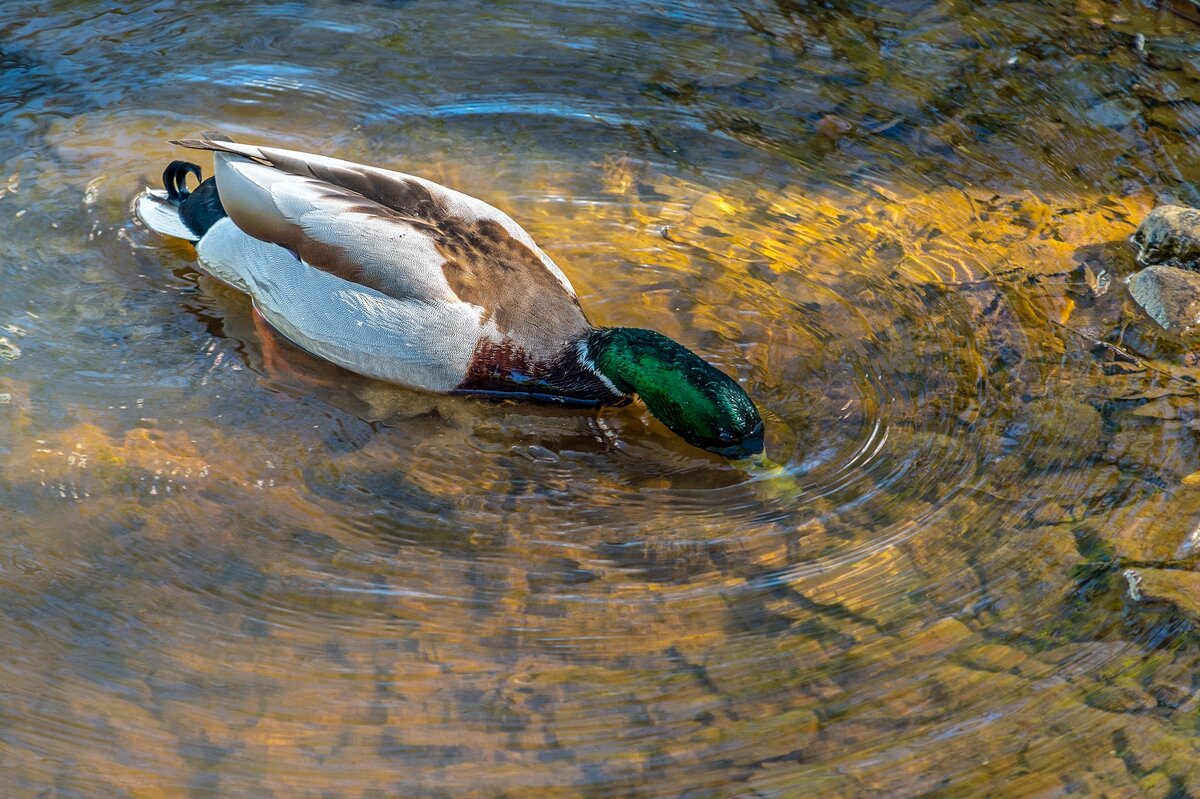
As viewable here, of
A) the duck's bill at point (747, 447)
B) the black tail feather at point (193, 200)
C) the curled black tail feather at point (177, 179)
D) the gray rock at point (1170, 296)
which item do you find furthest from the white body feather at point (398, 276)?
the gray rock at point (1170, 296)

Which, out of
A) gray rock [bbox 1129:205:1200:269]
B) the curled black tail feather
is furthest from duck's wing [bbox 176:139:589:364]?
gray rock [bbox 1129:205:1200:269]

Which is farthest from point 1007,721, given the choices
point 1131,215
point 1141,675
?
→ point 1131,215

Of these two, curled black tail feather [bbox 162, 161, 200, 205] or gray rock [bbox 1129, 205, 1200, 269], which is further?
curled black tail feather [bbox 162, 161, 200, 205]

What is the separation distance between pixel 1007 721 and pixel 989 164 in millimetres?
3274

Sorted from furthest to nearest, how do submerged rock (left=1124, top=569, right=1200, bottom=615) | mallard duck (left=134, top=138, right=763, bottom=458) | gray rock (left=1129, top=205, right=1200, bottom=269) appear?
gray rock (left=1129, top=205, right=1200, bottom=269), mallard duck (left=134, top=138, right=763, bottom=458), submerged rock (left=1124, top=569, right=1200, bottom=615)

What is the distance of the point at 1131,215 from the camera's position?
5.38 metres

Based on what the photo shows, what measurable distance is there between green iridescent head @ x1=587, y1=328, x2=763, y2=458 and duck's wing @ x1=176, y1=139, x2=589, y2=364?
0.29 metres

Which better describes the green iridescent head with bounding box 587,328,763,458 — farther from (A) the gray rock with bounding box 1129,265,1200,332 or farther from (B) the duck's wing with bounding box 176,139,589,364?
(A) the gray rock with bounding box 1129,265,1200,332

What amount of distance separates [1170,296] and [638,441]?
7.43 ft

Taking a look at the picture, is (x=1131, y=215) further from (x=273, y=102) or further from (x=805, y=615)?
(x=273, y=102)

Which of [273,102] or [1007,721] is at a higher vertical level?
[273,102]

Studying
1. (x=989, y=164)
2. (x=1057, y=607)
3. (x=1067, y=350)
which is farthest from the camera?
(x=989, y=164)

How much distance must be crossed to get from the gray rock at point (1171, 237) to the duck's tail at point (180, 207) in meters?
3.97

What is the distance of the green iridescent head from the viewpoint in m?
4.07
